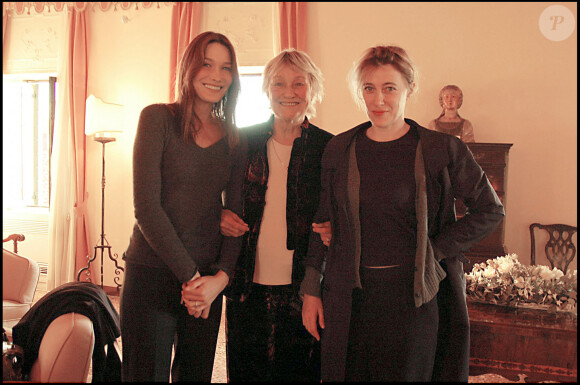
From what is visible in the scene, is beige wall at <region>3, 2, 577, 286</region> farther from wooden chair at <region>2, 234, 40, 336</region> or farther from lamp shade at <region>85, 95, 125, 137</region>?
wooden chair at <region>2, 234, 40, 336</region>

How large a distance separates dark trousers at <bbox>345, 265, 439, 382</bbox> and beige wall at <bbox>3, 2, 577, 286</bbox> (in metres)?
3.15

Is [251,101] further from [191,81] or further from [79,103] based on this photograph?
[191,81]

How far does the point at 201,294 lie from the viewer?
148 centimetres

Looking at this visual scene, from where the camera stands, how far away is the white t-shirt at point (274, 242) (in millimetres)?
1700

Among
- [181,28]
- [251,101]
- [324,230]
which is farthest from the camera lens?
[251,101]

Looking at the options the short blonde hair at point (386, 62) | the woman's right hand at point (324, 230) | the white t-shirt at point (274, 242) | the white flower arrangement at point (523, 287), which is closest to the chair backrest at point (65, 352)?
the white t-shirt at point (274, 242)

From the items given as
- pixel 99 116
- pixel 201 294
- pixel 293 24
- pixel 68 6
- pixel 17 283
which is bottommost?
pixel 17 283

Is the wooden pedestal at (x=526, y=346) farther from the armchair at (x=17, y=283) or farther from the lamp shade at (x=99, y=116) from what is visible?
the lamp shade at (x=99, y=116)

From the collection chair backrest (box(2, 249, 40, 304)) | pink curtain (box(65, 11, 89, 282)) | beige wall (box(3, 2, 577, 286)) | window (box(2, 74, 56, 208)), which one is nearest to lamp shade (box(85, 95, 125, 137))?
pink curtain (box(65, 11, 89, 282))

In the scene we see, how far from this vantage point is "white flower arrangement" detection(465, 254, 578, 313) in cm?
224

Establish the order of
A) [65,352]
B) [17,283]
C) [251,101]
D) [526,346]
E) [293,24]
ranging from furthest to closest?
[251,101] → [293,24] → [17,283] → [526,346] → [65,352]

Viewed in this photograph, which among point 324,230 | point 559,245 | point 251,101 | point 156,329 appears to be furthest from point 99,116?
point 559,245

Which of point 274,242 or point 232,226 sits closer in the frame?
point 232,226

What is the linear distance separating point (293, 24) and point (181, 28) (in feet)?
3.70
